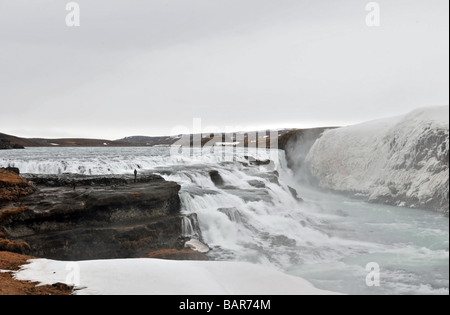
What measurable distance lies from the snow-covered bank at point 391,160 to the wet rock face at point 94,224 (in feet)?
34.3

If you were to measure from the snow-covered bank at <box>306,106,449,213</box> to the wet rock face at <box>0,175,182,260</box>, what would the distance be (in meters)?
10.5

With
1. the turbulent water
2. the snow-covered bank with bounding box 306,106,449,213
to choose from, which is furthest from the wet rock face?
the snow-covered bank with bounding box 306,106,449,213

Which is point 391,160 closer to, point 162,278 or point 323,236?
point 323,236

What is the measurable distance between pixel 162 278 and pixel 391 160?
21.6 metres

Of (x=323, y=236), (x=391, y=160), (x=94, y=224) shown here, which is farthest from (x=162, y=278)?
(x=391, y=160)

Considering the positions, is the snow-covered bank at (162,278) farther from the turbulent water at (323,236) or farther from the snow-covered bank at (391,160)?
the snow-covered bank at (391,160)

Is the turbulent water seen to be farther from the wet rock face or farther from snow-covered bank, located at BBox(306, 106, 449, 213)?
the wet rock face

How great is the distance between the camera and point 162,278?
5504 millimetres

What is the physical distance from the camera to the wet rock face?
33.0ft

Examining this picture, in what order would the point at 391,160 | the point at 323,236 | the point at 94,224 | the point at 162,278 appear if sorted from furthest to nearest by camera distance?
the point at 391,160 → the point at 323,236 → the point at 94,224 → the point at 162,278

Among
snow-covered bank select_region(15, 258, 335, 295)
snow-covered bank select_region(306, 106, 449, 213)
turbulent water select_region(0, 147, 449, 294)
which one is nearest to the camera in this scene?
snow-covered bank select_region(15, 258, 335, 295)

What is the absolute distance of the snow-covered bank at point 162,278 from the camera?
5035 millimetres
